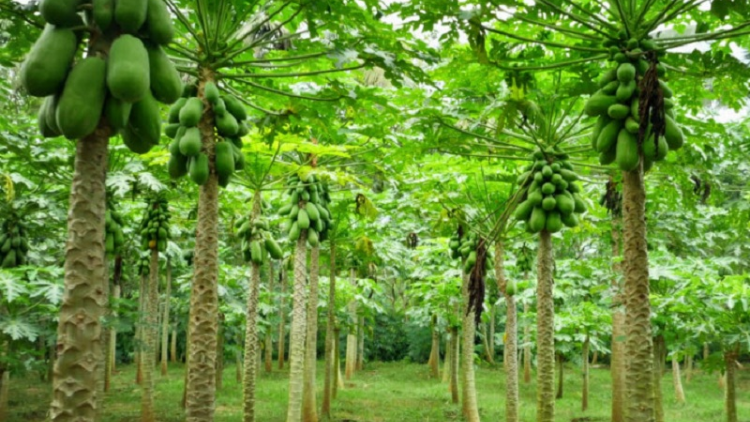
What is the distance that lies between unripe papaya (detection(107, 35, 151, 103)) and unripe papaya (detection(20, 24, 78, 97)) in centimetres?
15

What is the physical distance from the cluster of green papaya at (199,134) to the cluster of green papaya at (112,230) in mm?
4221

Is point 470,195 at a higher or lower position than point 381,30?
lower

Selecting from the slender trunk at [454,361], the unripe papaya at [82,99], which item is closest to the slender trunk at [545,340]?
the unripe papaya at [82,99]

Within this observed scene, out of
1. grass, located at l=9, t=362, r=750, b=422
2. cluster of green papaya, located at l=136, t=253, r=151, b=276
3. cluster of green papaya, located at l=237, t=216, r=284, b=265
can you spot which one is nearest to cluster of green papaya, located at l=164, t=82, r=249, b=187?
cluster of green papaya, located at l=237, t=216, r=284, b=265

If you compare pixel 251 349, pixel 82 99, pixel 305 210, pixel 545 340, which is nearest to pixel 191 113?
pixel 82 99

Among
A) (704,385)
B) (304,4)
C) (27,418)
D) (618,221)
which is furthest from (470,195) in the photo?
(704,385)

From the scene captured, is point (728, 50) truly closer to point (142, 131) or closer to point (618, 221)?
point (618, 221)

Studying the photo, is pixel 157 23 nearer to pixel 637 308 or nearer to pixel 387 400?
pixel 637 308

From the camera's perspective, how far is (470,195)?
10.4 metres

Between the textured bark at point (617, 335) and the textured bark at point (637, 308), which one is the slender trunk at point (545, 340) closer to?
the textured bark at point (637, 308)

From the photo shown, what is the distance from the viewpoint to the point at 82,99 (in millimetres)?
2035

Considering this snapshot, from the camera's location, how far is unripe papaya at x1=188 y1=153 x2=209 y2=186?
4.18 m

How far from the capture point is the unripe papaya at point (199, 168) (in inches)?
165

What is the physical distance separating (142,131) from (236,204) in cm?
896
